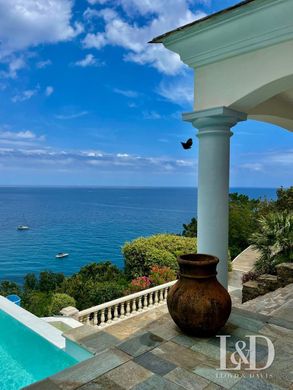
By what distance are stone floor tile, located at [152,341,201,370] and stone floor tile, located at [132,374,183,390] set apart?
25cm

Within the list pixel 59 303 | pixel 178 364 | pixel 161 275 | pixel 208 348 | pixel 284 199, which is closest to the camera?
pixel 178 364

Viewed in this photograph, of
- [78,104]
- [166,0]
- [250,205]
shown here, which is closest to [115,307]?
[166,0]

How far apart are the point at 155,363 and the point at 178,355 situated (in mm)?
239

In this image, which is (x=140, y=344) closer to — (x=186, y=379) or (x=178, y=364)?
(x=178, y=364)

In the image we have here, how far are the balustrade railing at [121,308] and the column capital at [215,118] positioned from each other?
5054 mm

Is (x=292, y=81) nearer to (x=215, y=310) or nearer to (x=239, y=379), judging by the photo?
(x=215, y=310)

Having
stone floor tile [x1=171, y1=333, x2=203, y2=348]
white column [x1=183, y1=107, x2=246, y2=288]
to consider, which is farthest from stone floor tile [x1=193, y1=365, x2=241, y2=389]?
white column [x1=183, y1=107, x2=246, y2=288]

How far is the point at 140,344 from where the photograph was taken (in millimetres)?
2902

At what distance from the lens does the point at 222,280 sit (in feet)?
12.5

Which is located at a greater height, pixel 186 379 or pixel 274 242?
pixel 274 242

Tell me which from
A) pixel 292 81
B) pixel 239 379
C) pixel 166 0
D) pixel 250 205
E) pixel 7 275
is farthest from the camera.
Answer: pixel 7 275

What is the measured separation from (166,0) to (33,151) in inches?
4363

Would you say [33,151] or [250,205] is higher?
[33,151]

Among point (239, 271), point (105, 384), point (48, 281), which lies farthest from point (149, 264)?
point (105, 384)
